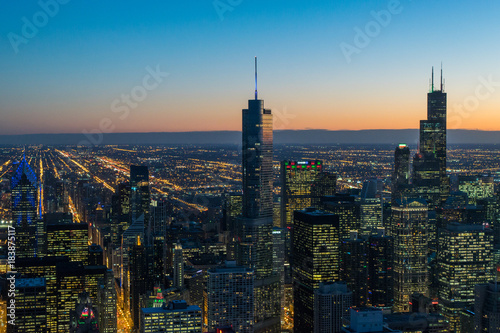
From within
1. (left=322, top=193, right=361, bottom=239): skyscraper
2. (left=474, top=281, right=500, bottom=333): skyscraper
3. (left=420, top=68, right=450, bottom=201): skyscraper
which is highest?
(left=420, top=68, right=450, bottom=201): skyscraper

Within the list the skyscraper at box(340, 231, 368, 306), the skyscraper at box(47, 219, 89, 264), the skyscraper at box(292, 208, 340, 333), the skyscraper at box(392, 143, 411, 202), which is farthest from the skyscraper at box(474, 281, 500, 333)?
the skyscraper at box(47, 219, 89, 264)

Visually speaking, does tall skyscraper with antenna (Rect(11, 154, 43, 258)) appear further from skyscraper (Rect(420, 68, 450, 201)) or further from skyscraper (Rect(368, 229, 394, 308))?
skyscraper (Rect(420, 68, 450, 201))

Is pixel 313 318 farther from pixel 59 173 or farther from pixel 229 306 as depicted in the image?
pixel 59 173

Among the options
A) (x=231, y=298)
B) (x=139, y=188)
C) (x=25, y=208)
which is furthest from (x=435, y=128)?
(x=25, y=208)

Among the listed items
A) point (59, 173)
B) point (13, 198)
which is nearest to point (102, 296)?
point (13, 198)

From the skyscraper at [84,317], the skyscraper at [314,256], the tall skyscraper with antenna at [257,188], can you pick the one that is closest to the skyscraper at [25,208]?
the skyscraper at [84,317]

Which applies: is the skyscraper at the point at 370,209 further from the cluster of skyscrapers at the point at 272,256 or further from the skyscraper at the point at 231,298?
the skyscraper at the point at 231,298
